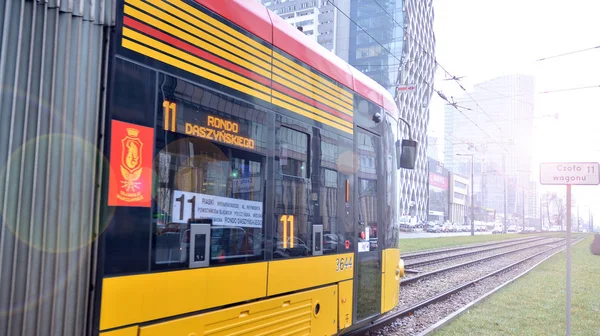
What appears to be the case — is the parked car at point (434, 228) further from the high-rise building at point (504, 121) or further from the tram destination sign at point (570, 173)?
the tram destination sign at point (570, 173)

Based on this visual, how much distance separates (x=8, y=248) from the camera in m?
2.32

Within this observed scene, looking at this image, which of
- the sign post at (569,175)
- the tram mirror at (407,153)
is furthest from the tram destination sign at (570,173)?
the tram mirror at (407,153)

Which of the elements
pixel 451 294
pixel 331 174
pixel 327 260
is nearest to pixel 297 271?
pixel 327 260

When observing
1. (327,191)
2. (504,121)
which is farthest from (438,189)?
(327,191)

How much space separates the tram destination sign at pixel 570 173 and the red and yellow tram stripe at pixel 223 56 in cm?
350

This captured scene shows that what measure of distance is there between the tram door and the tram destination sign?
247 cm

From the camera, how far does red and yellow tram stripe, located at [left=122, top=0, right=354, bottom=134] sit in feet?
10.1

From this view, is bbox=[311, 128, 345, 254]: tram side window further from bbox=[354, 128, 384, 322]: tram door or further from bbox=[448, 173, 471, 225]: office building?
bbox=[448, 173, 471, 225]: office building

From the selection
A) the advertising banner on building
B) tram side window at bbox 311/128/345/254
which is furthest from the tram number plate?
the advertising banner on building

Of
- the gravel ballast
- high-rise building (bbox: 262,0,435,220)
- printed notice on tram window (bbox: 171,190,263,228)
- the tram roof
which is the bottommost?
the gravel ballast

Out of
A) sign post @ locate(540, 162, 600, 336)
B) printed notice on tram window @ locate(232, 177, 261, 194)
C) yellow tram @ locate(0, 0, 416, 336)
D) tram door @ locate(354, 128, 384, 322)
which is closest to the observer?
yellow tram @ locate(0, 0, 416, 336)

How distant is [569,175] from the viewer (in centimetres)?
676

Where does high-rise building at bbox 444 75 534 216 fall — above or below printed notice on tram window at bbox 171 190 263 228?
above

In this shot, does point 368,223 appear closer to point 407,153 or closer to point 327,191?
point 327,191
